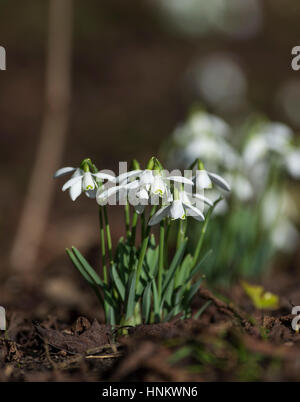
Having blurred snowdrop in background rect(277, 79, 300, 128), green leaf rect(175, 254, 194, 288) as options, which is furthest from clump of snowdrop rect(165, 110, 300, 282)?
blurred snowdrop in background rect(277, 79, 300, 128)

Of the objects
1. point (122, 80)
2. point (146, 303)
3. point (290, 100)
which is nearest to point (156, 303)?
point (146, 303)

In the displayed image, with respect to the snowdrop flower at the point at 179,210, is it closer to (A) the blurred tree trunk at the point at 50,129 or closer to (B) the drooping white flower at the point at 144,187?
(B) the drooping white flower at the point at 144,187

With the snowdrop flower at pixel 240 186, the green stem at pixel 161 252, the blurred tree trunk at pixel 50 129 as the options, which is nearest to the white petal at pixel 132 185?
the green stem at pixel 161 252

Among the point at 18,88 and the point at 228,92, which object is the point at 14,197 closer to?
the point at 18,88

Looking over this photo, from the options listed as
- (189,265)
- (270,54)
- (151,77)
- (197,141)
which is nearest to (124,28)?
(151,77)
